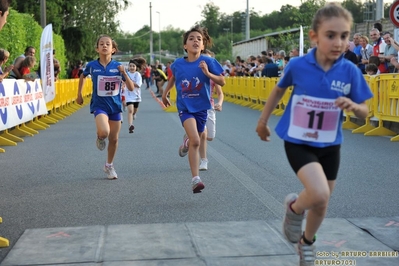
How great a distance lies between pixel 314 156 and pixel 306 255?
645 millimetres

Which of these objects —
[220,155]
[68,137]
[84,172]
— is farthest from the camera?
[68,137]

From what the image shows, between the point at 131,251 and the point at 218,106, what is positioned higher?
the point at 218,106

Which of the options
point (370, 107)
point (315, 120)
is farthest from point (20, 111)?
point (315, 120)

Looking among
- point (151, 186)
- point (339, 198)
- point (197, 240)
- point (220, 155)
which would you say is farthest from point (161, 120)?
point (197, 240)

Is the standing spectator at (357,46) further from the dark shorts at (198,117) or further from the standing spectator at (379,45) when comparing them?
the dark shorts at (198,117)

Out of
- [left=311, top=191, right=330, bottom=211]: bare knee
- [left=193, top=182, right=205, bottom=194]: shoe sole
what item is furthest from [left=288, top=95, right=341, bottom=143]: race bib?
[left=193, top=182, right=205, bottom=194]: shoe sole

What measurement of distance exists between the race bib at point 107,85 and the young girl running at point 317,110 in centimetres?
470

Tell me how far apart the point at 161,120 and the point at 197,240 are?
1477 cm

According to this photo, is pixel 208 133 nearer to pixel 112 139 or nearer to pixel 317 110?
pixel 112 139

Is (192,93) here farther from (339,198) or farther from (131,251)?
(131,251)

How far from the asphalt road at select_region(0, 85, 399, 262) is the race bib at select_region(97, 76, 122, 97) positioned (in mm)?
1096

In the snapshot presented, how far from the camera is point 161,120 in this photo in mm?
20516

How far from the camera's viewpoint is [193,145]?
7.96 metres

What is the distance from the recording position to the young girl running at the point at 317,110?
468 centimetres
